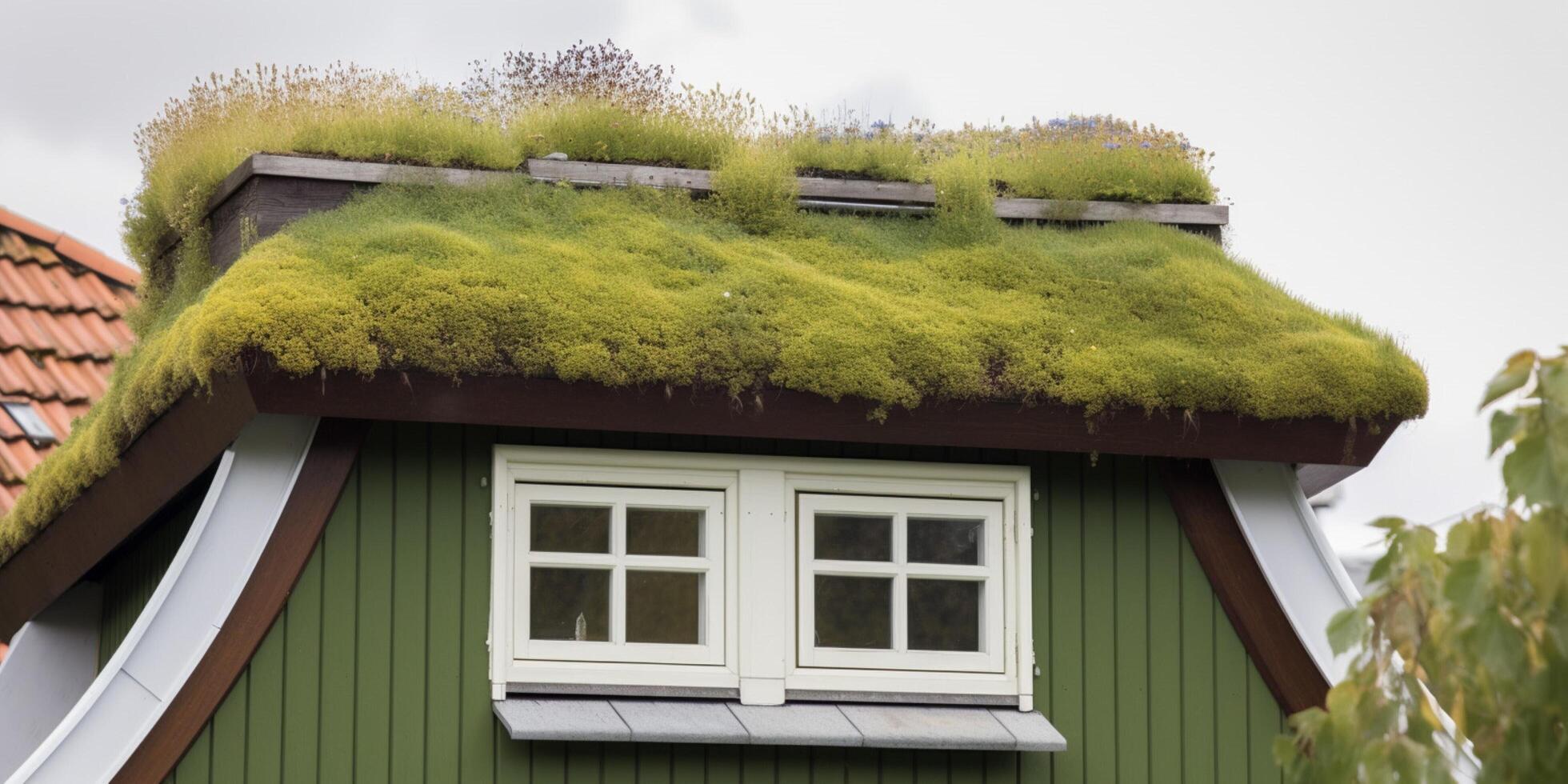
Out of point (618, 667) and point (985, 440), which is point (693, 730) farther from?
point (985, 440)

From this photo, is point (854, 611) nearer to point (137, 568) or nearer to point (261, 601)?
point (261, 601)

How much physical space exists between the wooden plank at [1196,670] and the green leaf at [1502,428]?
360 cm

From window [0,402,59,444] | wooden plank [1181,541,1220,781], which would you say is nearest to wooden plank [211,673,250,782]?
wooden plank [1181,541,1220,781]

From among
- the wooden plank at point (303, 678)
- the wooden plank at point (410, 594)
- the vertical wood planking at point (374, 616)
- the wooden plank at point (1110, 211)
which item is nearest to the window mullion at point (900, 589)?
the wooden plank at point (1110, 211)

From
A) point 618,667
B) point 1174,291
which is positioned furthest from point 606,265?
point 1174,291

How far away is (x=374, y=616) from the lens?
5.72m

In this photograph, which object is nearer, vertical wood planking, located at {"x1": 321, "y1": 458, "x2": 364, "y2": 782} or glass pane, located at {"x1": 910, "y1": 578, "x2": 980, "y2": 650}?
vertical wood planking, located at {"x1": 321, "y1": 458, "x2": 364, "y2": 782}

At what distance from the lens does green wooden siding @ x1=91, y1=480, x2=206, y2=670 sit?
6.81 meters

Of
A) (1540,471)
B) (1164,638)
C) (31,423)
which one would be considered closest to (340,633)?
(1164,638)

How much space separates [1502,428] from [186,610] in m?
4.09

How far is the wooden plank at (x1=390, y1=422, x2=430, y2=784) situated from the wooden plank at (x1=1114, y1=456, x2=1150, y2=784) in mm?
2424

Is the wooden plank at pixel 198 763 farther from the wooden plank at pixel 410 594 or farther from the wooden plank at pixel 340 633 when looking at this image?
the wooden plank at pixel 410 594

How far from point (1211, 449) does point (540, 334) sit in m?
2.39

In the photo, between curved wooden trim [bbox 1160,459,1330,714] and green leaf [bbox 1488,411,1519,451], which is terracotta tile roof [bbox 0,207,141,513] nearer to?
curved wooden trim [bbox 1160,459,1330,714]
